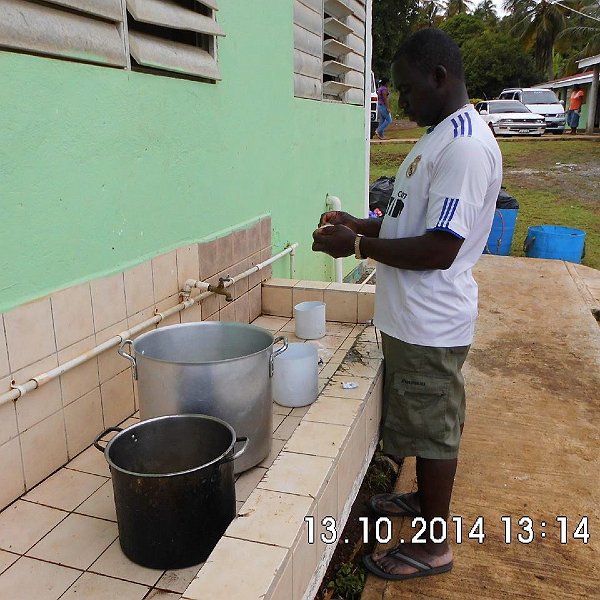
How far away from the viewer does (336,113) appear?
564 cm

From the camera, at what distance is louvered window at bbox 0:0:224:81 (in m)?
2.02

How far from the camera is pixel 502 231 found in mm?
8367

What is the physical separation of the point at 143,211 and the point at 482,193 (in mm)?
1451

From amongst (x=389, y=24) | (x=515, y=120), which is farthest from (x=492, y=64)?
(x=515, y=120)

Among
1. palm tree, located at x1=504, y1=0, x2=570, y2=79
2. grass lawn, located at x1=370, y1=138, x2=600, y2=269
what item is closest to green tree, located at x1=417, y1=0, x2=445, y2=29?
palm tree, located at x1=504, y1=0, x2=570, y2=79

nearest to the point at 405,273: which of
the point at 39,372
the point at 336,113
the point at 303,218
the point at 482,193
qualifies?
the point at 482,193

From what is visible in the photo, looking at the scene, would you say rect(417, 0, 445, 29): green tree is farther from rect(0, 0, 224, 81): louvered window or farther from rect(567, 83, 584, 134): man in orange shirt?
rect(0, 0, 224, 81): louvered window

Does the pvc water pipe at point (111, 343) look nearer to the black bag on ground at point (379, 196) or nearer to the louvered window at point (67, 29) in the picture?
the louvered window at point (67, 29)

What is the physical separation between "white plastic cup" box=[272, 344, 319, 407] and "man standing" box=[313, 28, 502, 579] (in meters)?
0.40

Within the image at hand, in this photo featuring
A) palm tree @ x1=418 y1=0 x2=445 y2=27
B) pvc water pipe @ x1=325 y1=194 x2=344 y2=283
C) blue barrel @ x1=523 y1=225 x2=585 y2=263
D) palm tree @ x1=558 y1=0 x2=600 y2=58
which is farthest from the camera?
palm tree @ x1=418 y1=0 x2=445 y2=27

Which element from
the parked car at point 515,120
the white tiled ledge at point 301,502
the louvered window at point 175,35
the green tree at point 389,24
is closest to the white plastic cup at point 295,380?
the white tiled ledge at point 301,502

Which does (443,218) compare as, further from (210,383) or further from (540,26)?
(540,26)

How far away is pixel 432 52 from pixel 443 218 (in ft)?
1.98

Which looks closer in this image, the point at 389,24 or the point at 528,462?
the point at 528,462
